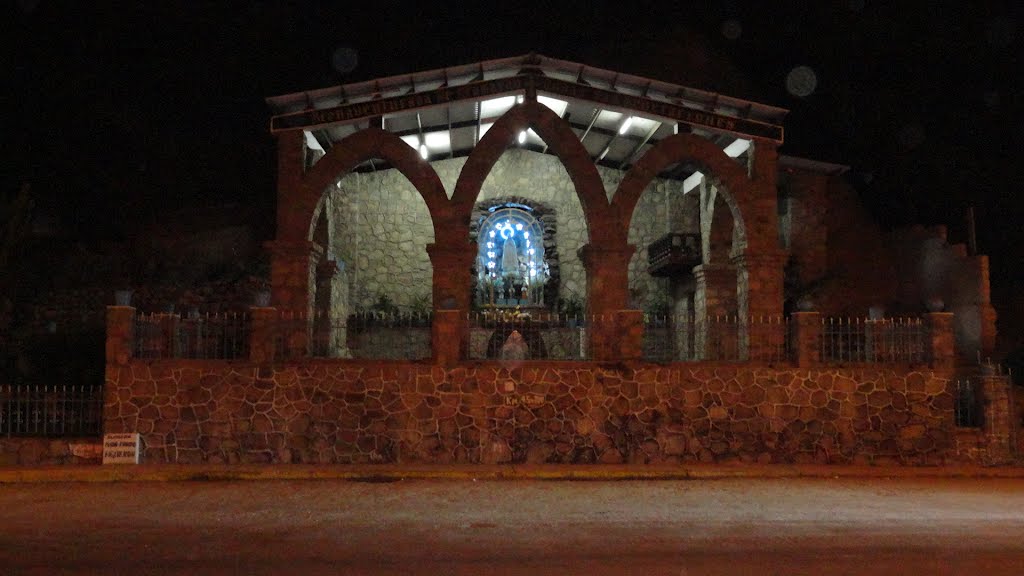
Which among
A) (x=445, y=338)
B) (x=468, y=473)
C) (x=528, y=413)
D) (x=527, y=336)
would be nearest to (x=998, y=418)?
(x=528, y=413)

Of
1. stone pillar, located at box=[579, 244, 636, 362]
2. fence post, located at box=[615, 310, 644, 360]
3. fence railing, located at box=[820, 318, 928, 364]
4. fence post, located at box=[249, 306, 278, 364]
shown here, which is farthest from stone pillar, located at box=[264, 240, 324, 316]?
fence railing, located at box=[820, 318, 928, 364]

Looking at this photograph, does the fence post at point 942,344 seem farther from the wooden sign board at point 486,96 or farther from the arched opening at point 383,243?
the arched opening at point 383,243

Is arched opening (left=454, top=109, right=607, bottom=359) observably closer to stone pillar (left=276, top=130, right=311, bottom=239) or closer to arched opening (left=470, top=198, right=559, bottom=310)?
arched opening (left=470, top=198, right=559, bottom=310)

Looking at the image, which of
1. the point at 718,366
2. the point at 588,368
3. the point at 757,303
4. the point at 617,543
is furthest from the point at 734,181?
the point at 617,543

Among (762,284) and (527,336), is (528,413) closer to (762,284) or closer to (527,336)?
(527,336)

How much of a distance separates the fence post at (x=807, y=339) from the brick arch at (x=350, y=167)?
21.8ft

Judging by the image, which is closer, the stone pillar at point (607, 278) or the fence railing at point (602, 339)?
the fence railing at point (602, 339)

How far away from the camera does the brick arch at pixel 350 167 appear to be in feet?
51.8

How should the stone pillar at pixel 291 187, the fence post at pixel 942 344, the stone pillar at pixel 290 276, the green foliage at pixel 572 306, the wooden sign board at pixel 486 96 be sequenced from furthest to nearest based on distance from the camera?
the green foliage at pixel 572 306 → the wooden sign board at pixel 486 96 → the stone pillar at pixel 291 187 → the stone pillar at pixel 290 276 → the fence post at pixel 942 344

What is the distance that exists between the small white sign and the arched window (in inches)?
376

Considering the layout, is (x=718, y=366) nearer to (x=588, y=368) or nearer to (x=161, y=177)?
(x=588, y=368)

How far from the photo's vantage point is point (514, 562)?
732 cm

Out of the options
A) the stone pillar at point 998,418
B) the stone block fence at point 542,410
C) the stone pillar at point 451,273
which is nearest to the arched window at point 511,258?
the stone pillar at point 451,273

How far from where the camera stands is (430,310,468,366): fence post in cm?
1423
